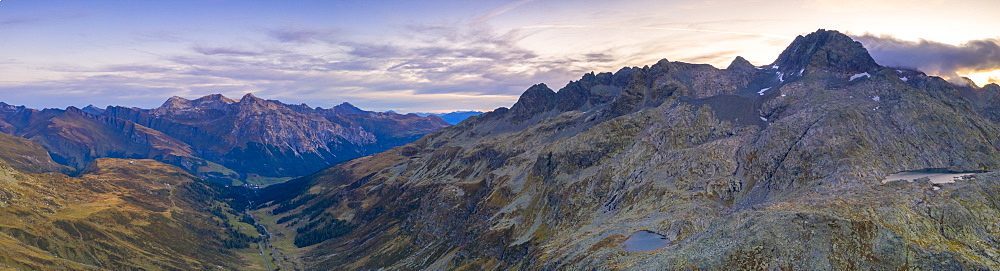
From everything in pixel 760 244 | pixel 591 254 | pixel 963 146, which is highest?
pixel 963 146

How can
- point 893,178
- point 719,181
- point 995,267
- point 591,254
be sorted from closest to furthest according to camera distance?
point 995,267 < point 591,254 < point 893,178 < point 719,181

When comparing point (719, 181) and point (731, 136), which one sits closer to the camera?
point (719, 181)

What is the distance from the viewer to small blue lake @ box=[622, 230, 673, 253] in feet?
402

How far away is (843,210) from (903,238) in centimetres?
1728

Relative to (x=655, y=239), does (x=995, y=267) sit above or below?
above

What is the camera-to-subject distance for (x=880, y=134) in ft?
530

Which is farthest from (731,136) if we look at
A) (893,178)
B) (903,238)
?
(903,238)

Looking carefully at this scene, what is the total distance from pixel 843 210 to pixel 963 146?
92450 millimetres

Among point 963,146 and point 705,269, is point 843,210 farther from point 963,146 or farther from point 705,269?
point 963,146

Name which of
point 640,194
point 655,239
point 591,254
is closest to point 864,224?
point 655,239

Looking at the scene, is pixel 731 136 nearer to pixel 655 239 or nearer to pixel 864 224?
pixel 655 239

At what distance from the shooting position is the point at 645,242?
12812cm

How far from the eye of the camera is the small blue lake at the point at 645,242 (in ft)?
402

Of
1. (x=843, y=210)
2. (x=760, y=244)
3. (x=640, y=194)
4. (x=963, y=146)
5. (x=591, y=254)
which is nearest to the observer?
(x=760, y=244)
